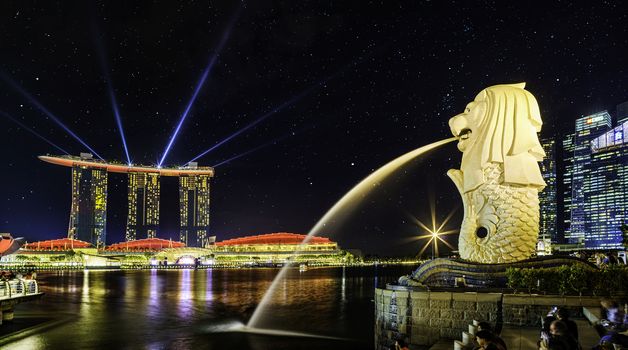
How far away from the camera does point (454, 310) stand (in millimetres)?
15617

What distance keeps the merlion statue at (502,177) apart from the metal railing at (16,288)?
63.8ft

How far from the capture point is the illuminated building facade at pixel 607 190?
13788 cm

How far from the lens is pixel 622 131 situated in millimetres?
137125

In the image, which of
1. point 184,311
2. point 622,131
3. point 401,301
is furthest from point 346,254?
point 401,301

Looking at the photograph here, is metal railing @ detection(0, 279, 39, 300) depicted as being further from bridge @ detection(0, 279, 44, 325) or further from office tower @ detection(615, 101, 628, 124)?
office tower @ detection(615, 101, 628, 124)

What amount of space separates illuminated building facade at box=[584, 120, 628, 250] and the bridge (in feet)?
454

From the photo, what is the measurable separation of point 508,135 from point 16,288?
22.6m

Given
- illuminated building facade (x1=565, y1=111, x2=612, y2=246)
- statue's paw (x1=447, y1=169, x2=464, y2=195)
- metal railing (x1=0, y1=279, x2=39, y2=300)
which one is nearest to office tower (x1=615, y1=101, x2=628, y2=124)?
illuminated building facade (x1=565, y1=111, x2=612, y2=246)

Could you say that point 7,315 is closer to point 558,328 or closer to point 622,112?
point 558,328

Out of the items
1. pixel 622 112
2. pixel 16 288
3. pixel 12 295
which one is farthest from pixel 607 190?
pixel 12 295

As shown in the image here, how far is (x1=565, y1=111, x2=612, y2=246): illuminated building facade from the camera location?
16250 centimetres

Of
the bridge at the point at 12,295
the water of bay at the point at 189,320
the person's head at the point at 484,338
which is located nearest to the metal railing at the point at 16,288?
the bridge at the point at 12,295

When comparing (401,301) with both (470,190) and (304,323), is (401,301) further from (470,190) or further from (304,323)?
(304,323)

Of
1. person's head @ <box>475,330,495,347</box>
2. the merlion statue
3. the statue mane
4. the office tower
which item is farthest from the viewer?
the office tower
